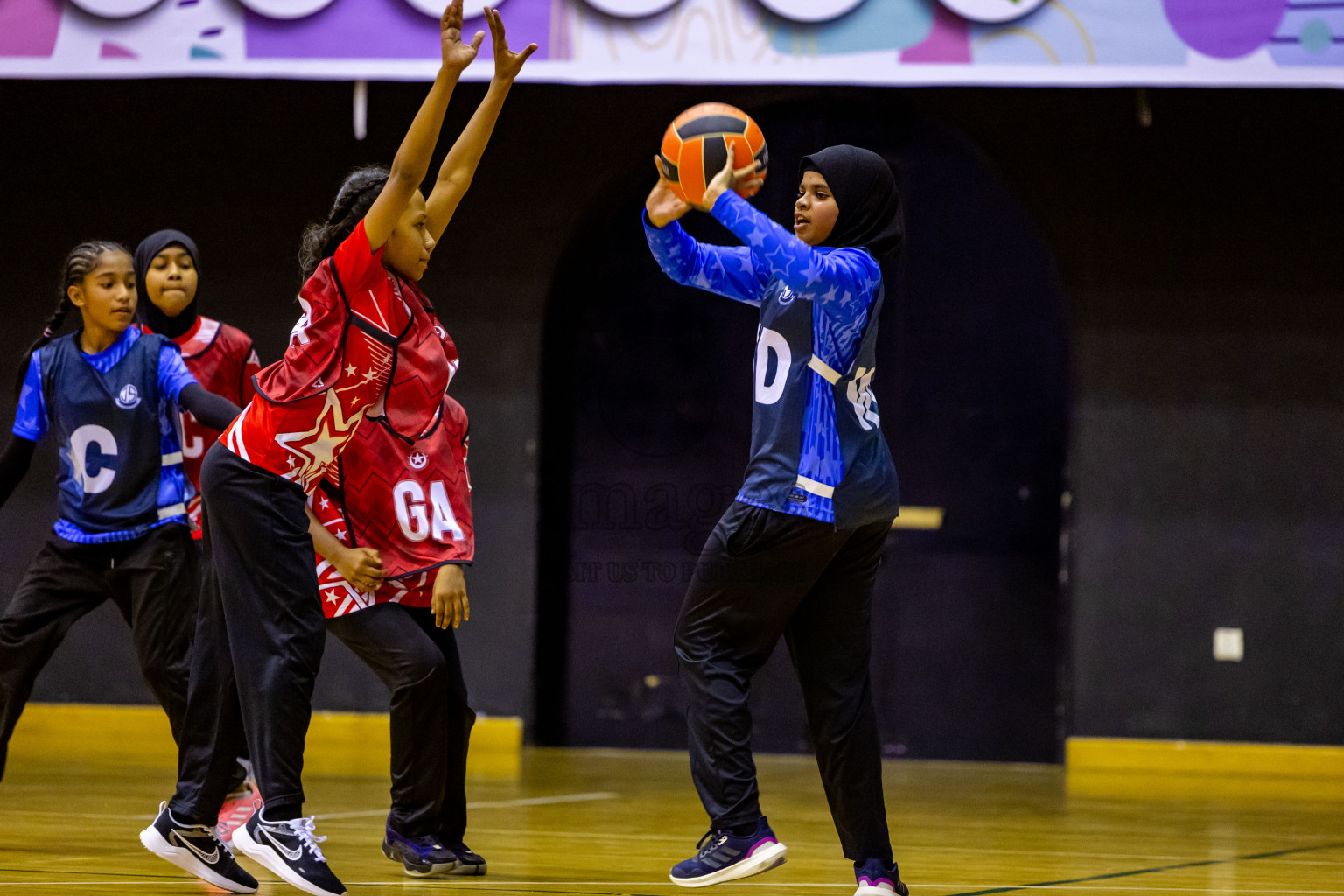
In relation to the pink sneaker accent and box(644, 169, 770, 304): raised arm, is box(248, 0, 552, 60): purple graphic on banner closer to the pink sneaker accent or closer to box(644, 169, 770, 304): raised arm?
box(644, 169, 770, 304): raised arm

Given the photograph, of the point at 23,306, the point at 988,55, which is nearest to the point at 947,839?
the point at 988,55

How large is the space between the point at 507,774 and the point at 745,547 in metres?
3.86

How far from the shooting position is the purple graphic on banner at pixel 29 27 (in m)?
6.23

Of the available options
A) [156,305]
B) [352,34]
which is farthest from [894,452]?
[156,305]

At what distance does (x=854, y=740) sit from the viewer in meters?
3.34

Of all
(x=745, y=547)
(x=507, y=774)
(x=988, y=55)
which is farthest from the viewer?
(x=507, y=774)

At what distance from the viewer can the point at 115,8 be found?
622 centimetres

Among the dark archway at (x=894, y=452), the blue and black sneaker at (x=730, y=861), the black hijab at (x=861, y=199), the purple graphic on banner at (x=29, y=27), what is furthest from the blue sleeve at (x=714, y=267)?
the dark archway at (x=894, y=452)

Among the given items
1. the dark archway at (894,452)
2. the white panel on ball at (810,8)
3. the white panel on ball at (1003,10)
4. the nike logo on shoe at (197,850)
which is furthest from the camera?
the dark archway at (894,452)

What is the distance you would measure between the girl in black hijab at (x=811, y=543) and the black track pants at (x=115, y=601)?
6.14 ft

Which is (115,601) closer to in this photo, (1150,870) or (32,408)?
(32,408)

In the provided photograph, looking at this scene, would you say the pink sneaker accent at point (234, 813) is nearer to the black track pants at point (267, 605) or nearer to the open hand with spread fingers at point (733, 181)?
the black track pants at point (267, 605)

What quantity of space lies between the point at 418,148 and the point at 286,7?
347 cm

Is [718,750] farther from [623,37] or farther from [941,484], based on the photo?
[941,484]
